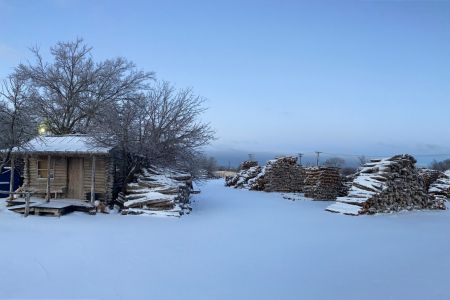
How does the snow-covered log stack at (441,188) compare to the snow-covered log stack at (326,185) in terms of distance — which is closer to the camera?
the snow-covered log stack at (326,185)

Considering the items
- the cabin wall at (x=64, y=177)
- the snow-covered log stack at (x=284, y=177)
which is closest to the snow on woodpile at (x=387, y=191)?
the snow-covered log stack at (x=284, y=177)

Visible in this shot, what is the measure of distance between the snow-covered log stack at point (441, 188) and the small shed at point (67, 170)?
67.9 ft

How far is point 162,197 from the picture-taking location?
14.4 meters

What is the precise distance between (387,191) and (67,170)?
1452cm

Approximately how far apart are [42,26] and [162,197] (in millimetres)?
11166

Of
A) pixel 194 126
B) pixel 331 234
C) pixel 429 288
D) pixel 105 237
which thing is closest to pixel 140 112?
pixel 194 126

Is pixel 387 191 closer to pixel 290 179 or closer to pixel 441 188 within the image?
pixel 441 188

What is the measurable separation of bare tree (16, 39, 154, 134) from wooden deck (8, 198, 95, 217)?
38.1ft

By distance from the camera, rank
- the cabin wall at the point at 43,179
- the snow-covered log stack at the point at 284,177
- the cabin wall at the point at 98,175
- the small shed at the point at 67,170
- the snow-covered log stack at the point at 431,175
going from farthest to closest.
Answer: the snow-covered log stack at the point at 284,177 → the snow-covered log stack at the point at 431,175 → the cabin wall at the point at 43,179 → the cabin wall at the point at 98,175 → the small shed at the point at 67,170

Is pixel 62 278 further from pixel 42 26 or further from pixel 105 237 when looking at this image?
pixel 42 26

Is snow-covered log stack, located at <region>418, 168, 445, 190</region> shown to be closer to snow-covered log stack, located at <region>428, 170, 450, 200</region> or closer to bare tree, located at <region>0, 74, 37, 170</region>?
snow-covered log stack, located at <region>428, 170, 450, 200</region>

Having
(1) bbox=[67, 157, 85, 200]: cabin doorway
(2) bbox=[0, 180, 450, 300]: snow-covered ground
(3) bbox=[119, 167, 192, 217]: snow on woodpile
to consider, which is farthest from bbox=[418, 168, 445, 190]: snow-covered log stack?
(1) bbox=[67, 157, 85, 200]: cabin doorway

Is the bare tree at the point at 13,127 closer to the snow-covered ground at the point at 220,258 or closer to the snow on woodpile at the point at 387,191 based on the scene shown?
the snow-covered ground at the point at 220,258

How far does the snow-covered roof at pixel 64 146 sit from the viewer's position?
580 inches
